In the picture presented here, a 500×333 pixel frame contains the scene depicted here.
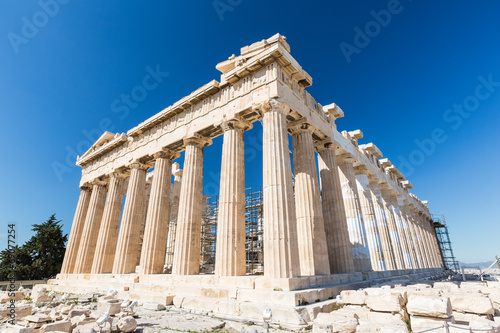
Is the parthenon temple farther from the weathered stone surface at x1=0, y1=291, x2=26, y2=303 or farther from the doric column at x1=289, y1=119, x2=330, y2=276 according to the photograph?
the weathered stone surface at x1=0, y1=291, x2=26, y2=303

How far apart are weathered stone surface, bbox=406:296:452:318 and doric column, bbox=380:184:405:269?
1862 centimetres

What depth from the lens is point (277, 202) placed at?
11023 mm

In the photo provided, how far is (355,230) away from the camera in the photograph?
17609 mm

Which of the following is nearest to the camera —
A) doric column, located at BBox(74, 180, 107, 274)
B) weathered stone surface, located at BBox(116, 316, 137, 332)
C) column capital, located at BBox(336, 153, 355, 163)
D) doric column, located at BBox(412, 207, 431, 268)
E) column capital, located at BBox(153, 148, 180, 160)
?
weathered stone surface, located at BBox(116, 316, 137, 332)

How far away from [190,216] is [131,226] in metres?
6.64

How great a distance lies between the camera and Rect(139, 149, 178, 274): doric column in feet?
52.6

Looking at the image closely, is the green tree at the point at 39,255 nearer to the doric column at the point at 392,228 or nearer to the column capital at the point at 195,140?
the column capital at the point at 195,140

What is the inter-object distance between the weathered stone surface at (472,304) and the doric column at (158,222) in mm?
14860

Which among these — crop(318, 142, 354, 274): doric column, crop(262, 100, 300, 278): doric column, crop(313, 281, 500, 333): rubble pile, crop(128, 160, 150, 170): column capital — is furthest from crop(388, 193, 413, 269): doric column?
crop(128, 160, 150, 170): column capital

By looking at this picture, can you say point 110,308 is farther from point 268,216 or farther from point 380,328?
point 380,328

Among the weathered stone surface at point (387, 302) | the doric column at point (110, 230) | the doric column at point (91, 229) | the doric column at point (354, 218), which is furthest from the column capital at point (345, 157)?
the doric column at point (91, 229)

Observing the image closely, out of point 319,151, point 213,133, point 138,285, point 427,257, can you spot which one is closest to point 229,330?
point 138,285

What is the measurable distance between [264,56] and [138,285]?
1414 centimetres

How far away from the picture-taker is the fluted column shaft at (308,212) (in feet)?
41.5
